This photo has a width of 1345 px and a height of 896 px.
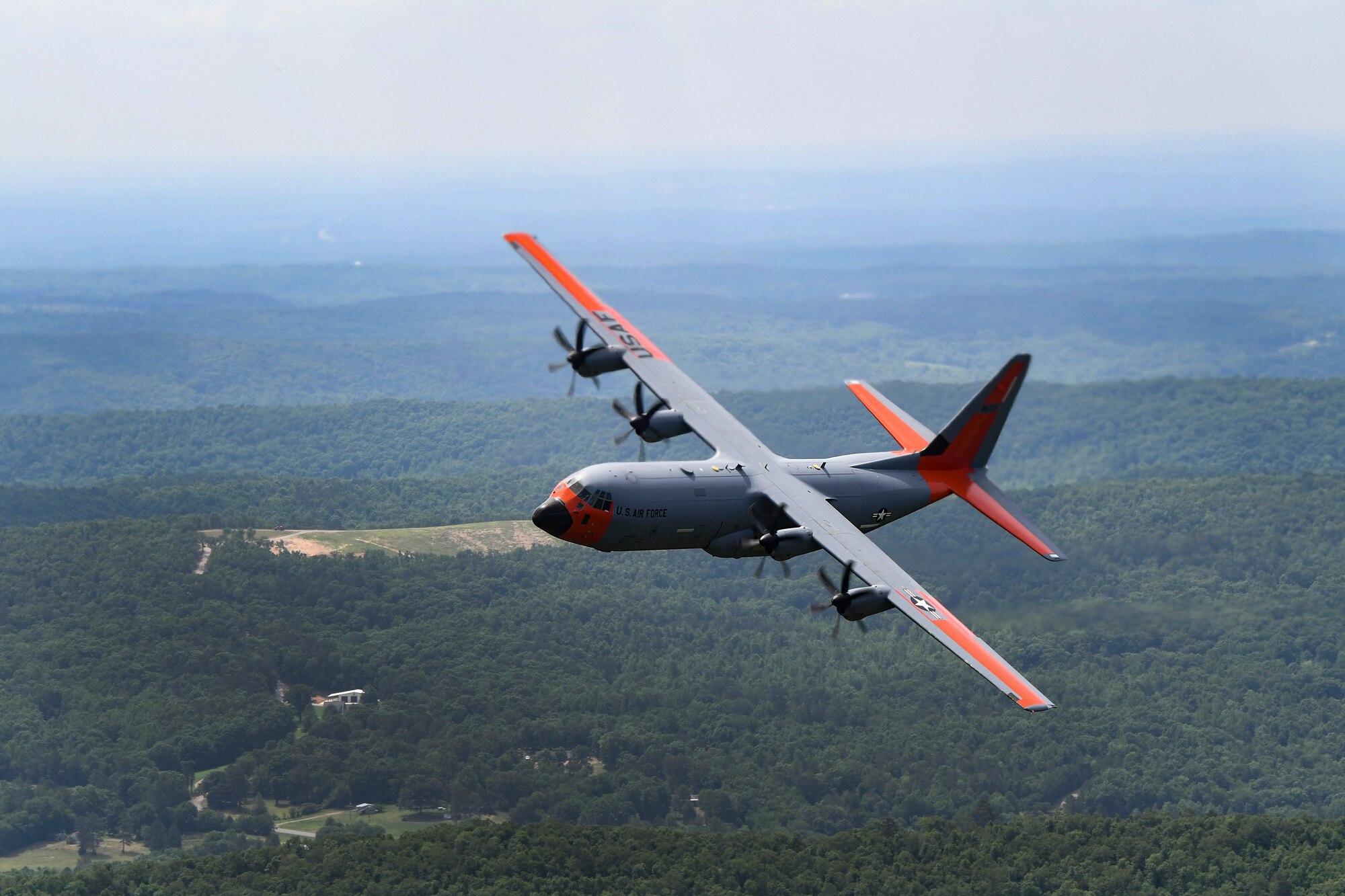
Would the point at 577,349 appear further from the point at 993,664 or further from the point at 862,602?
the point at 993,664

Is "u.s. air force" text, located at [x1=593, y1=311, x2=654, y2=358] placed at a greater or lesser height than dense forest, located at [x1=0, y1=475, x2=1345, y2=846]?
greater

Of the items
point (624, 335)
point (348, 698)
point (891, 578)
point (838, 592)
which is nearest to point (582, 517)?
point (838, 592)

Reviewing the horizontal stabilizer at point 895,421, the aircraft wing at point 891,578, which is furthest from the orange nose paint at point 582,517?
the horizontal stabilizer at point 895,421

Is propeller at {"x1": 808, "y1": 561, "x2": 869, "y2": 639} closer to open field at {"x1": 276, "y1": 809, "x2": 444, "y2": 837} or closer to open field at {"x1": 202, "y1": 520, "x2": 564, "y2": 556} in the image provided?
open field at {"x1": 276, "y1": 809, "x2": 444, "y2": 837}

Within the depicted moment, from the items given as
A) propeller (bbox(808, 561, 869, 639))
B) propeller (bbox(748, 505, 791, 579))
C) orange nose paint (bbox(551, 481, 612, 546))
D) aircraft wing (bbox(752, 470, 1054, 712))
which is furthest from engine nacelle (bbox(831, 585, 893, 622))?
orange nose paint (bbox(551, 481, 612, 546))

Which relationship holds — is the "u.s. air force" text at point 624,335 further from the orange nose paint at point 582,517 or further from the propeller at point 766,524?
the orange nose paint at point 582,517

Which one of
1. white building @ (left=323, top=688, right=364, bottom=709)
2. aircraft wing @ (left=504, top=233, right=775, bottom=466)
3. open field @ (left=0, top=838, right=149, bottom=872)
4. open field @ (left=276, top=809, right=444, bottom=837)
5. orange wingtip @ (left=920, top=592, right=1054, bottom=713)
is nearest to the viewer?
orange wingtip @ (left=920, top=592, right=1054, bottom=713)
